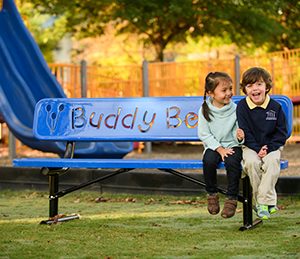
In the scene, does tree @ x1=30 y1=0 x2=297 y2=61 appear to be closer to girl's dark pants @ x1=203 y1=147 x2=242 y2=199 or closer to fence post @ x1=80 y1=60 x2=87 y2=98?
fence post @ x1=80 y1=60 x2=87 y2=98

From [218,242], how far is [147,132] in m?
1.87

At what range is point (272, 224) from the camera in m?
6.73

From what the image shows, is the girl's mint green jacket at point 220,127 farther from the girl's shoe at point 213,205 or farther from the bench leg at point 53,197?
the bench leg at point 53,197

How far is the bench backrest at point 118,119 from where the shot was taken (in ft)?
24.5

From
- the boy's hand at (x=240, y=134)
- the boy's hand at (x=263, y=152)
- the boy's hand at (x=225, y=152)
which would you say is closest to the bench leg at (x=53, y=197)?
the boy's hand at (x=225, y=152)

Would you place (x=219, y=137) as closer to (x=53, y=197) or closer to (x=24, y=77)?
(x=53, y=197)

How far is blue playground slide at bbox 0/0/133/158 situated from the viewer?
11.3 meters

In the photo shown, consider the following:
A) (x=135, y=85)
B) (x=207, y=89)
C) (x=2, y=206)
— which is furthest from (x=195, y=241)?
(x=135, y=85)

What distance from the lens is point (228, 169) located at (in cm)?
626

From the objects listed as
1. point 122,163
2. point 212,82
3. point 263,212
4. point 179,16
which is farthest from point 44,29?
point 263,212

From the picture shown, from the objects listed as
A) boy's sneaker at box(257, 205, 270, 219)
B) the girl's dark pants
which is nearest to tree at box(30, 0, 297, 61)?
the girl's dark pants

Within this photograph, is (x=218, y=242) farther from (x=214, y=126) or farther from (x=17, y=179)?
(x=17, y=179)

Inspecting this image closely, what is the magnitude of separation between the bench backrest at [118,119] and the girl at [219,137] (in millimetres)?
784

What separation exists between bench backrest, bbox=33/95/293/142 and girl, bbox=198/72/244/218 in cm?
78
